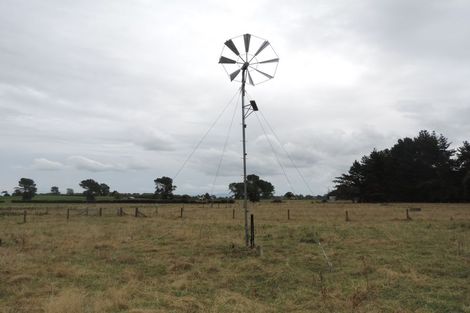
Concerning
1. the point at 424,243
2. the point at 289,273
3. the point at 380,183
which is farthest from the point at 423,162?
the point at 289,273

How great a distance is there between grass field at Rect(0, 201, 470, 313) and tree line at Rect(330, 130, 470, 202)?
72036mm

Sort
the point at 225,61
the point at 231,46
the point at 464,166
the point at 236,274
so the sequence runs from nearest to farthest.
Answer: the point at 236,274, the point at 231,46, the point at 225,61, the point at 464,166

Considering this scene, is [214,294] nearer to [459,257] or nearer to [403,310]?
[403,310]

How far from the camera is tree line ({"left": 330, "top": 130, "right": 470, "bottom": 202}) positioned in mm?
87188

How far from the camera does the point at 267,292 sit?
448 inches

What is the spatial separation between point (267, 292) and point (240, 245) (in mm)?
8058

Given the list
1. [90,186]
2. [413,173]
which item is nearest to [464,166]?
[413,173]

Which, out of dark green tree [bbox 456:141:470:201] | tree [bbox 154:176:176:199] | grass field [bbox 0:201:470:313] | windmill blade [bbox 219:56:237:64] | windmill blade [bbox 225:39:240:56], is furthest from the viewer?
tree [bbox 154:176:176:199]

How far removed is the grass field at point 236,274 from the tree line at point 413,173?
7204cm

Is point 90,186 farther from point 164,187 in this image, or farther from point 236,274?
point 236,274

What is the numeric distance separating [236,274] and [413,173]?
91.4 metres

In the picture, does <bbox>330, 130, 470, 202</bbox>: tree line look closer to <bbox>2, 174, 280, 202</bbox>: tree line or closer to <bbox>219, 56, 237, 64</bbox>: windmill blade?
<bbox>2, 174, 280, 202</bbox>: tree line

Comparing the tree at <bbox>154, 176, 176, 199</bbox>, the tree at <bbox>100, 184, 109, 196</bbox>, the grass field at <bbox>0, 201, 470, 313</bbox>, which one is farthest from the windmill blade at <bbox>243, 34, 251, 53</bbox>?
the tree at <bbox>100, 184, 109, 196</bbox>

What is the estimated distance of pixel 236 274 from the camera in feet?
44.5
